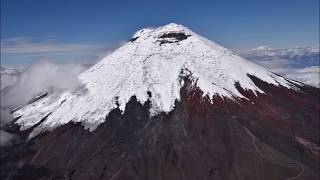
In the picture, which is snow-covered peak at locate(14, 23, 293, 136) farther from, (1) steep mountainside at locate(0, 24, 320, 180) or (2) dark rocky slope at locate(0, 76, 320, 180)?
(2) dark rocky slope at locate(0, 76, 320, 180)

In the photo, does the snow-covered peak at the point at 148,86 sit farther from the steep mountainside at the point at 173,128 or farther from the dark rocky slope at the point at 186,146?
the dark rocky slope at the point at 186,146

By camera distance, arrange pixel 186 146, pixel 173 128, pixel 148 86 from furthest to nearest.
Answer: pixel 148 86
pixel 173 128
pixel 186 146

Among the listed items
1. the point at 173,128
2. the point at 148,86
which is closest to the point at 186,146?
the point at 173,128

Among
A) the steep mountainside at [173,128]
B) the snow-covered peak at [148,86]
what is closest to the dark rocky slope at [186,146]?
the steep mountainside at [173,128]

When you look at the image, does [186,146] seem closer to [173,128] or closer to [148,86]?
[173,128]

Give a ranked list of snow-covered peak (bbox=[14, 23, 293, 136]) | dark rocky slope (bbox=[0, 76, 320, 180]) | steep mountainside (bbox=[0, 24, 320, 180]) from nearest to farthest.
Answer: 1. dark rocky slope (bbox=[0, 76, 320, 180])
2. steep mountainside (bbox=[0, 24, 320, 180])
3. snow-covered peak (bbox=[14, 23, 293, 136])

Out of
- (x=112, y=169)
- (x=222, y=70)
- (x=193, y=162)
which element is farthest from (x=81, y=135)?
(x=222, y=70)

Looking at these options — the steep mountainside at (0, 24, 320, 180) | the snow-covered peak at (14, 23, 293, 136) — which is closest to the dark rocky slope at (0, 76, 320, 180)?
the steep mountainside at (0, 24, 320, 180)

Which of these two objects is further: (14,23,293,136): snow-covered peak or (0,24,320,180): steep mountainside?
(14,23,293,136): snow-covered peak
